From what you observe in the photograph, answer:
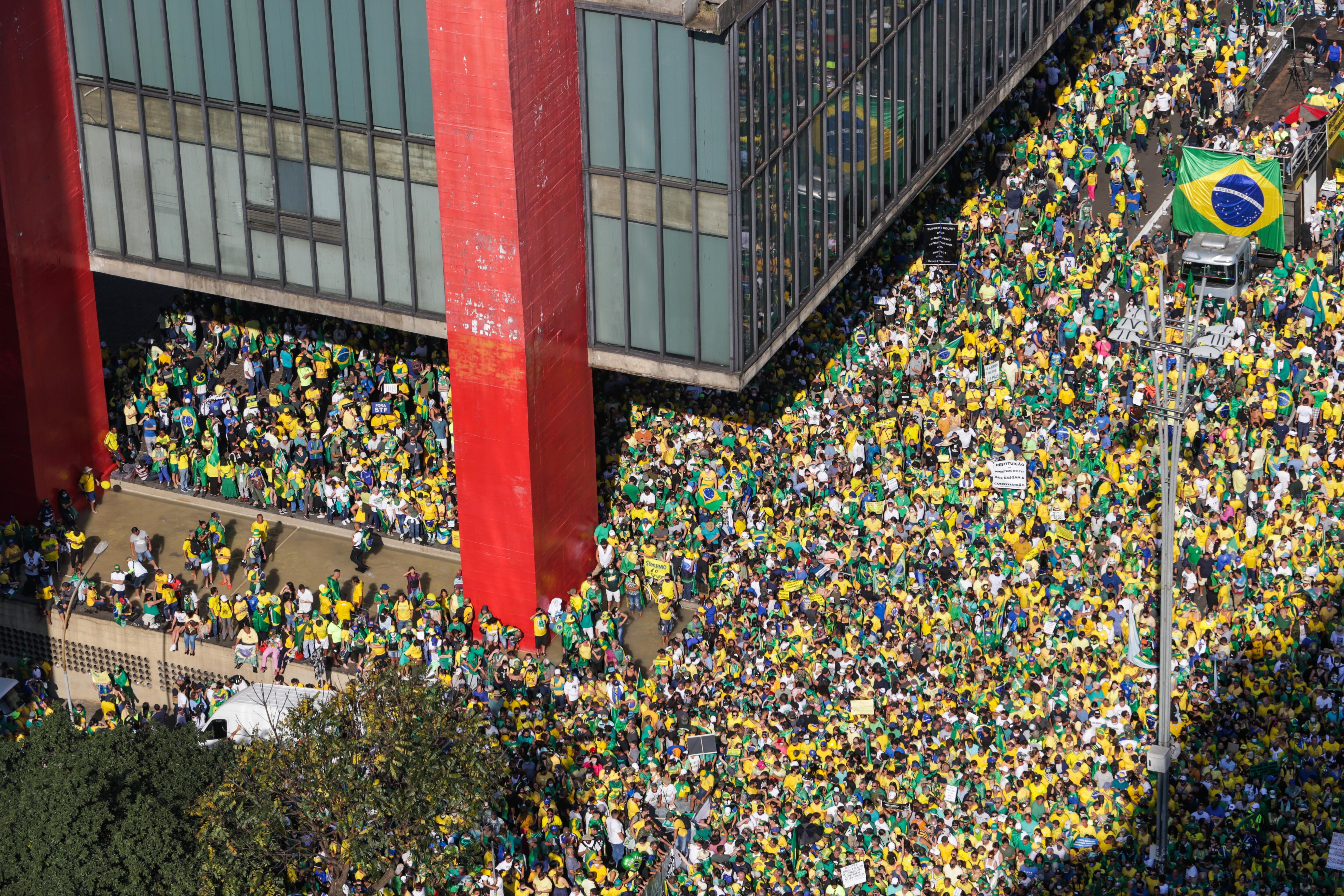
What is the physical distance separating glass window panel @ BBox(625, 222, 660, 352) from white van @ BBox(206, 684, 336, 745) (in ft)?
33.5

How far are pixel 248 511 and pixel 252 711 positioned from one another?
803cm

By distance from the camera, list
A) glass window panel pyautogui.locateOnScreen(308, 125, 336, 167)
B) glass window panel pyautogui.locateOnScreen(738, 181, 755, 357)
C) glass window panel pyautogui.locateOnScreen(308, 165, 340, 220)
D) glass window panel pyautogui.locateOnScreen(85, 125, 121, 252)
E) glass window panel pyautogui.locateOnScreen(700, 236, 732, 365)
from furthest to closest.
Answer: glass window panel pyautogui.locateOnScreen(85, 125, 121, 252), glass window panel pyautogui.locateOnScreen(308, 165, 340, 220), glass window panel pyautogui.locateOnScreen(308, 125, 336, 167), glass window panel pyautogui.locateOnScreen(700, 236, 732, 365), glass window panel pyautogui.locateOnScreen(738, 181, 755, 357)

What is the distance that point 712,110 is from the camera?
4328 centimetres

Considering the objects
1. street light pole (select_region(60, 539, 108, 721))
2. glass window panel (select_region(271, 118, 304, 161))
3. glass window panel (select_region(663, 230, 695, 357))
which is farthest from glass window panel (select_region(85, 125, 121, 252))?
glass window panel (select_region(663, 230, 695, 357))

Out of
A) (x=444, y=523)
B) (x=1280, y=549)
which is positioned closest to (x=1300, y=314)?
(x=1280, y=549)

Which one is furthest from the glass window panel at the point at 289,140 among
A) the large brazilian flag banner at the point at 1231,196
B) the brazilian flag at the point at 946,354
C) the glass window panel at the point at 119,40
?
the large brazilian flag banner at the point at 1231,196

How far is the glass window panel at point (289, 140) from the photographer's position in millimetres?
47031

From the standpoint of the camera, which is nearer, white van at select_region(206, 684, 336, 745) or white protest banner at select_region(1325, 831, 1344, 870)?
white protest banner at select_region(1325, 831, 1344, 870)

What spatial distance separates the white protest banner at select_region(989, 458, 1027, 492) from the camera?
4625cm

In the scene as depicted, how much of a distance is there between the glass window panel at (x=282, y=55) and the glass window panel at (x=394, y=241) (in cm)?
279

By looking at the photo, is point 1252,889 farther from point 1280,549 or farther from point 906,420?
point 906,420

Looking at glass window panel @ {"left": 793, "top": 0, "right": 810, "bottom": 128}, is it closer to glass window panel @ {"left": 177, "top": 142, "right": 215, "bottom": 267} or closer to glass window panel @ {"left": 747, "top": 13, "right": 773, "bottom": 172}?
glass window panel @ {"left": 747, "top": 13, "right": 773, "bottom": 172}

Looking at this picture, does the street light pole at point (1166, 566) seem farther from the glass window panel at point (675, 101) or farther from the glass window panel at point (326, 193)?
the glass window panel at point (326, 193)

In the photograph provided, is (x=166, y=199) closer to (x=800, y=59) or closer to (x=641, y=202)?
(x=641, y=202)
